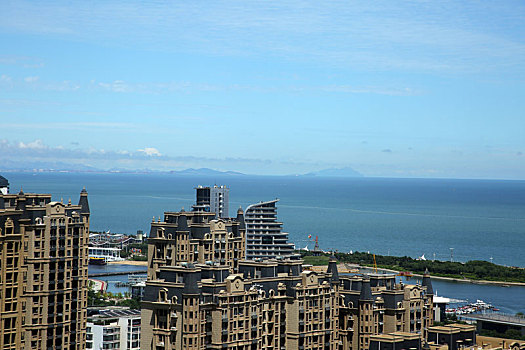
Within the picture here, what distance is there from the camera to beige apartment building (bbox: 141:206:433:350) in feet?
167

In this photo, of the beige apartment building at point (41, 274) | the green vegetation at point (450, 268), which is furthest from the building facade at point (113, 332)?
the green vegetation at point (450, 268)

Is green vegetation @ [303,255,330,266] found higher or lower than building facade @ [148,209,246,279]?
lower

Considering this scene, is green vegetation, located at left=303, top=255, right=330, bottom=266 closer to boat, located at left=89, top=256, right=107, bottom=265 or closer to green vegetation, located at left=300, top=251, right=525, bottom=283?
green vegetation, located at left=300, top=251, right=525, bottom=283

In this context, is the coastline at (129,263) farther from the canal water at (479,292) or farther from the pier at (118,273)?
the canal water at (479,292)

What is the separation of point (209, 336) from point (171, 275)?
4575 mm

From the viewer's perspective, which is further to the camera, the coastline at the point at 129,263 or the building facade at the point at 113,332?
the coastline at the point at 129,263

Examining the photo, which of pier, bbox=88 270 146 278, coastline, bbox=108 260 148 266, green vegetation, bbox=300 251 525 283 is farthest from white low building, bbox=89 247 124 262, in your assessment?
green vegetation, bbox=300 251 525 283

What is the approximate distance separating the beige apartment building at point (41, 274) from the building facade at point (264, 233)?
5205cm

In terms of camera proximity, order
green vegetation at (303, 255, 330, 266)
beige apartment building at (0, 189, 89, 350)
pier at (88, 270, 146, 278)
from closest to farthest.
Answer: beige apartment building at (0, 189, 89, 350) → pier at (88, 270, 146, 278) → green vegetation at (303, 255, 330, 266)

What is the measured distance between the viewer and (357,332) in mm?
61594

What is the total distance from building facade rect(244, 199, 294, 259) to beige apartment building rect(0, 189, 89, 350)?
52.0 metres

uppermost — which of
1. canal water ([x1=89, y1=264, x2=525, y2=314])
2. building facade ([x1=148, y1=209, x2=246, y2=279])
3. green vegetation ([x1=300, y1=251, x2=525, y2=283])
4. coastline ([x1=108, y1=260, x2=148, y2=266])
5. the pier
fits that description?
building facade ([x1=148, y1=209, x2=246, y2=279])

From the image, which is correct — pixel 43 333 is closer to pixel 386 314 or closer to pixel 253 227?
pixel 386 314

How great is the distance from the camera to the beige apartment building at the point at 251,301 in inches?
1999
